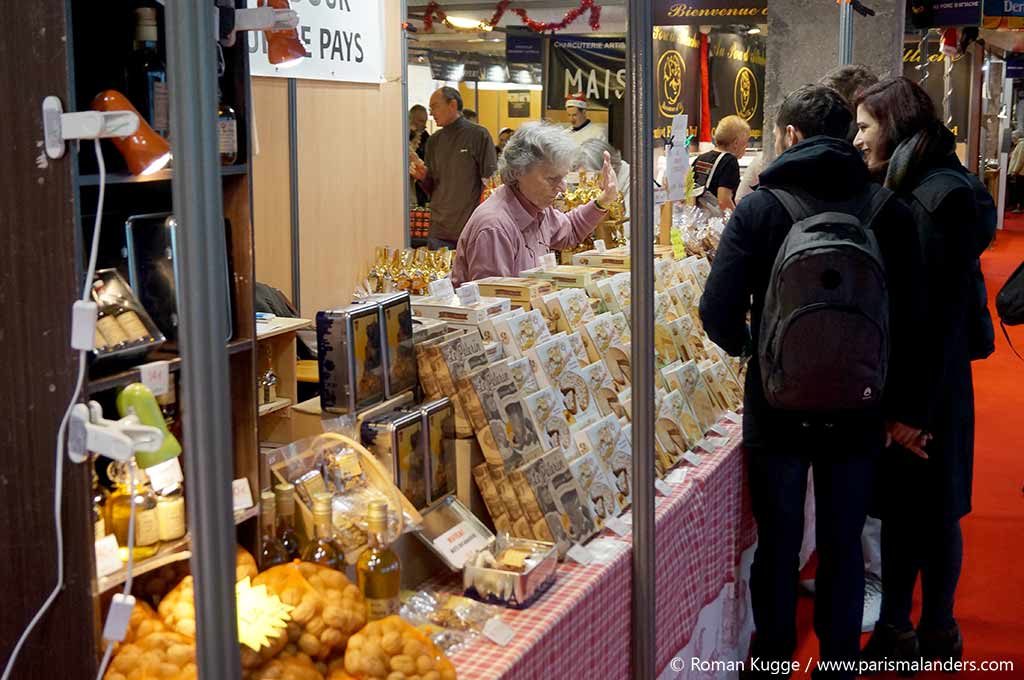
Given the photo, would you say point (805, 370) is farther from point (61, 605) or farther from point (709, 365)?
point (61, 605)

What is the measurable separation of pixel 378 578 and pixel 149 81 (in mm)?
988

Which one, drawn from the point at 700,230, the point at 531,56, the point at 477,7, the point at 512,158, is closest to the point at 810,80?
the point at 700,230

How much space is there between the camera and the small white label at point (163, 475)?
193cm

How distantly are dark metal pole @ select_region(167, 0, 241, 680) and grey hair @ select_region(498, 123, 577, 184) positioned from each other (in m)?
2.94

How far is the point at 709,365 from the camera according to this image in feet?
12.7

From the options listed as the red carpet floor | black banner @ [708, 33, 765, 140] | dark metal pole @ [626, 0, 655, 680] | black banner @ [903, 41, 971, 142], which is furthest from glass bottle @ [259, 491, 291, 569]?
black banner @ [903, 41, 971, 142]

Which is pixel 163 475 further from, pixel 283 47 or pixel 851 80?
pixel 851 80

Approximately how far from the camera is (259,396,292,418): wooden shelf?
9.48 feet

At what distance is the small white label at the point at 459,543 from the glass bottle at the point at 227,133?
0.90 m

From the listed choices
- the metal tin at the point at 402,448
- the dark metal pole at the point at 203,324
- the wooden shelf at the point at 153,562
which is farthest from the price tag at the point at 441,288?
the dark metal pole at the point at 203,324

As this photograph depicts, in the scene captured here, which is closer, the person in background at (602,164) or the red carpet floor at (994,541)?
the red carpet floor at (994,541)

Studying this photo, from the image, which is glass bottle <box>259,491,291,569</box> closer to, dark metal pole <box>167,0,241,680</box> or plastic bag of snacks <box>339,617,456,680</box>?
plastic bag of snacks <box>339,617,456,680</box>

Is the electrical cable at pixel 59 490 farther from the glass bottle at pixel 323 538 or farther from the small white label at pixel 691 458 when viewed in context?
the small white label at pixel 691 458

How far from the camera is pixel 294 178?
5332 mm
